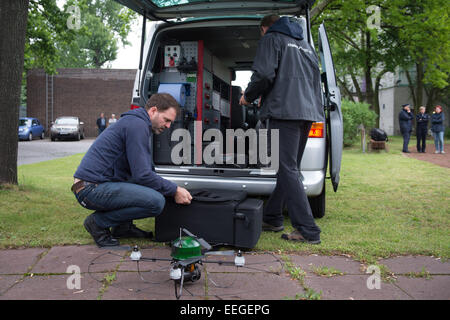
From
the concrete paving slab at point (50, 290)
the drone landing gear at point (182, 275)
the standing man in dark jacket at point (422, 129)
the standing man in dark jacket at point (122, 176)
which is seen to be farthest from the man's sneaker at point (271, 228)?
the standing man in dark jacket at point (422, 129)

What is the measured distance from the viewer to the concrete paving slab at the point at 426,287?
2.60 metres

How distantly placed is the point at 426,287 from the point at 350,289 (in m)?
0.52

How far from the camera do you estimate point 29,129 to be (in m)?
25.0

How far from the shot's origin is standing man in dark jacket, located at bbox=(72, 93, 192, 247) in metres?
3.39

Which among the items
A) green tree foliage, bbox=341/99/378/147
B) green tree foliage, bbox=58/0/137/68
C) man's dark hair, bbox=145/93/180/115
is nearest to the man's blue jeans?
man's dark hair, bbox=145/93/180/115

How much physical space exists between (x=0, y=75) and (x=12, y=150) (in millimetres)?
1071

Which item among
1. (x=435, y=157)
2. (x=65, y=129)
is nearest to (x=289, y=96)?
(x=435, y=157)

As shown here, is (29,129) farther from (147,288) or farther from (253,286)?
(253,286)

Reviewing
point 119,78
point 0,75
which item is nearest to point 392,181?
point 0,75

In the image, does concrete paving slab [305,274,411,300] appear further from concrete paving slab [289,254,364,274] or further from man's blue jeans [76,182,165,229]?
man's blue jeans [76,182,165,229]

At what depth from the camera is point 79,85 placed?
3184cm

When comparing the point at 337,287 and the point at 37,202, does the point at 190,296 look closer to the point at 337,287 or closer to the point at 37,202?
the point at 337,287

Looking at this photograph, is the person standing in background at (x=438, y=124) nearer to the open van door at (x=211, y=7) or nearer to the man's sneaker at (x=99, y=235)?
the open van door at (x=211, y=7)

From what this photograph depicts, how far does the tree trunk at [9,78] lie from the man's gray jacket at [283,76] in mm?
3881
